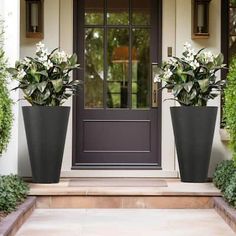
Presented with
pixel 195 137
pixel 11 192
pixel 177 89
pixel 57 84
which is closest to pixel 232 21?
pixel 177 89

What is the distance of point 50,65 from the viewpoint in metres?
5.36

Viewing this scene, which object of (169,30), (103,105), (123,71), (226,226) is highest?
(169,30)

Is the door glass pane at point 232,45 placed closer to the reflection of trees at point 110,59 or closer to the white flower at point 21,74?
the reflection of trees at point 110,59

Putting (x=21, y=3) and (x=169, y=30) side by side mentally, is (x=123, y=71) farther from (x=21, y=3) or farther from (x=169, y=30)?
(x=21, y=3)

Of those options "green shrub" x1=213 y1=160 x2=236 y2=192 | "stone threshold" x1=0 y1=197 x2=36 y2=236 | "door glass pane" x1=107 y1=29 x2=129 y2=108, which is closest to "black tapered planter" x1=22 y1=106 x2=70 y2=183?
"stone threshold" x1=0 y1=197 x2=36 y2=236

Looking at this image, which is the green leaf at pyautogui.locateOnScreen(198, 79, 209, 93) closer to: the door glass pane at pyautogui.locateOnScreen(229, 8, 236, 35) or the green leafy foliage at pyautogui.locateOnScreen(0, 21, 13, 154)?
the door glass pane at pyautogui.locateOnScreen(229, 8, 236, 35)

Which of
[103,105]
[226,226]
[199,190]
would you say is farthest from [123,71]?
[226,226]

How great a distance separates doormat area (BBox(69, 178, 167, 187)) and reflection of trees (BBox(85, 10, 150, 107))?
85 cm

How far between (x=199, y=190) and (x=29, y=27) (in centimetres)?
251

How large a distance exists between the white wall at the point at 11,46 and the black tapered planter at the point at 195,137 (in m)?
1.60

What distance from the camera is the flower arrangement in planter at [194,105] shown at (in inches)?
216

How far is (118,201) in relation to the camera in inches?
203

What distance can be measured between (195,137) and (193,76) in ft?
1.97

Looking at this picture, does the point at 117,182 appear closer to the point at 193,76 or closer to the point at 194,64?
the point at 193,76
